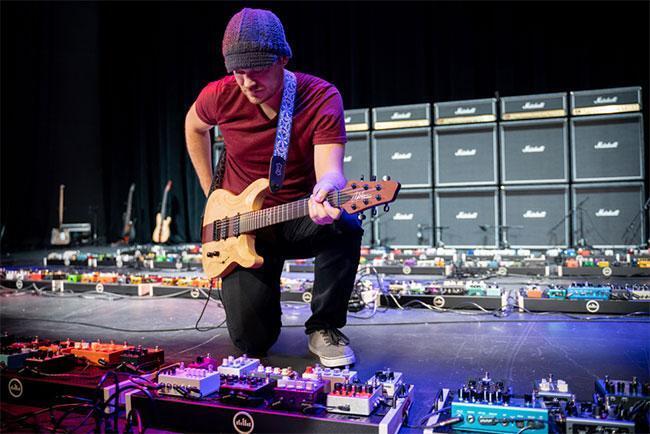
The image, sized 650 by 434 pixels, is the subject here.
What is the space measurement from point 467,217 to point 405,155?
1282 millimetres

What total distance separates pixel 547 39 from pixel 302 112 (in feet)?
23.2

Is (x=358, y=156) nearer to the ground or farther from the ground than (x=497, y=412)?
farther from the ground

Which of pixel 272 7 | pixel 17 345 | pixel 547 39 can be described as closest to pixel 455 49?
pixel 547 39

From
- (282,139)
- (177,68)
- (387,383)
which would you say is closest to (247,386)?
(387,383)

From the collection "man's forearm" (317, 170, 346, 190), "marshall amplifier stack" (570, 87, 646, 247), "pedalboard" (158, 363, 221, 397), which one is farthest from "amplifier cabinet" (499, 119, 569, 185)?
"pedalboard" (158, 363, 221, 397)

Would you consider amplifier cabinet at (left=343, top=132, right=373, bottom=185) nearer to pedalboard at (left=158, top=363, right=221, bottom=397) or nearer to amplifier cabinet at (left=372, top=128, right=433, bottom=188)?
amplifier cabinet at (left=372, top=128, right=433, bottom=188)

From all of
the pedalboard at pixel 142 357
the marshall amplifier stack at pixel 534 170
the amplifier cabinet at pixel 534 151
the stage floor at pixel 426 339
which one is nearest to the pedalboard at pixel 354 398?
the stage floor at pixel 426 339

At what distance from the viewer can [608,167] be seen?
678 centimetres

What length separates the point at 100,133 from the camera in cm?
1145

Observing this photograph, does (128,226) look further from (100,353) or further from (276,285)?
(100,353)

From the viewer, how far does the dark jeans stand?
Answer: 2.35 metres

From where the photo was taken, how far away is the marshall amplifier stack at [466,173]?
7195 millimetres

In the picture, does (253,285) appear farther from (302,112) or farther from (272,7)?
(272,7)

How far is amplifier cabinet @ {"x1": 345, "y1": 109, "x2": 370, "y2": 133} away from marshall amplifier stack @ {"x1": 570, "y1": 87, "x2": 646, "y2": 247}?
283cm
